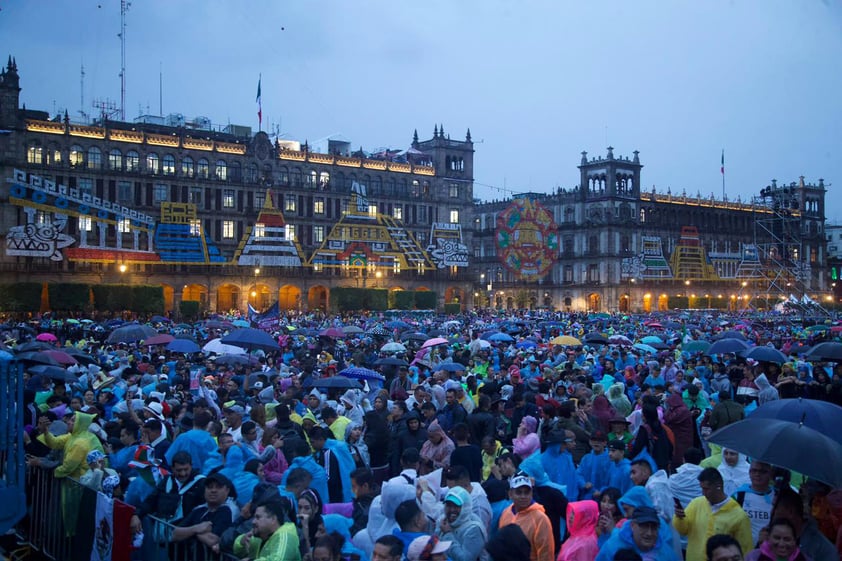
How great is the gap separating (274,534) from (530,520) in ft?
5.92

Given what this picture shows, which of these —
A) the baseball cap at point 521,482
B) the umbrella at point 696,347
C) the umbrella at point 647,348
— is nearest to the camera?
the baseball cap at point 521,482

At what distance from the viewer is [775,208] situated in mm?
70875

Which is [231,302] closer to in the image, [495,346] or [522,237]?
[522,237]

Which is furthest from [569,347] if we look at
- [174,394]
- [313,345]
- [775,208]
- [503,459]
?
[775,208]

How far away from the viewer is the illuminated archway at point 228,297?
62469 millimetres

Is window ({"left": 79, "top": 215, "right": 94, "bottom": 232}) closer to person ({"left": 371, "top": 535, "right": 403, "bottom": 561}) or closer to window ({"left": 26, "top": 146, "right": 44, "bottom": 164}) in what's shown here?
window ({"left": 26, "top": 146, "right": 44, "bottom": 164})

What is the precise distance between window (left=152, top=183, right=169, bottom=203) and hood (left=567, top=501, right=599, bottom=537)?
190 ft

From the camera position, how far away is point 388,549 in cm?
501

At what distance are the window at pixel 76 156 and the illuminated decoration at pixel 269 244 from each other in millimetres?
13160

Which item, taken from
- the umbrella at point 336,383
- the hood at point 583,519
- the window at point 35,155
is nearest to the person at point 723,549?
the hood at point 583,519

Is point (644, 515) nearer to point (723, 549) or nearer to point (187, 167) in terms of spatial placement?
point (723, 549)

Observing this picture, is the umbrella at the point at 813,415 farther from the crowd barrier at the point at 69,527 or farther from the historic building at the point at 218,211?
the historic building at the point at 218,211

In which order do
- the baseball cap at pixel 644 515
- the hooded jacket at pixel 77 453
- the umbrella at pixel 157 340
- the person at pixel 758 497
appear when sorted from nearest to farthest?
the baseball cap at pixel 644 515, the person at pixel 758 497, the hooded jacket at pixel 77 453, the umbrella at pixel 157 340

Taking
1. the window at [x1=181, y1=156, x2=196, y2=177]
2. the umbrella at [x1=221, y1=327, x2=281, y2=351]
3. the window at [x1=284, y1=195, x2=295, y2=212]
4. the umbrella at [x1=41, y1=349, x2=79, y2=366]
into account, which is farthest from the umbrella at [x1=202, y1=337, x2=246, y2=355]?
the window at [x1=284, y1=195, x2=295, y2=212]
